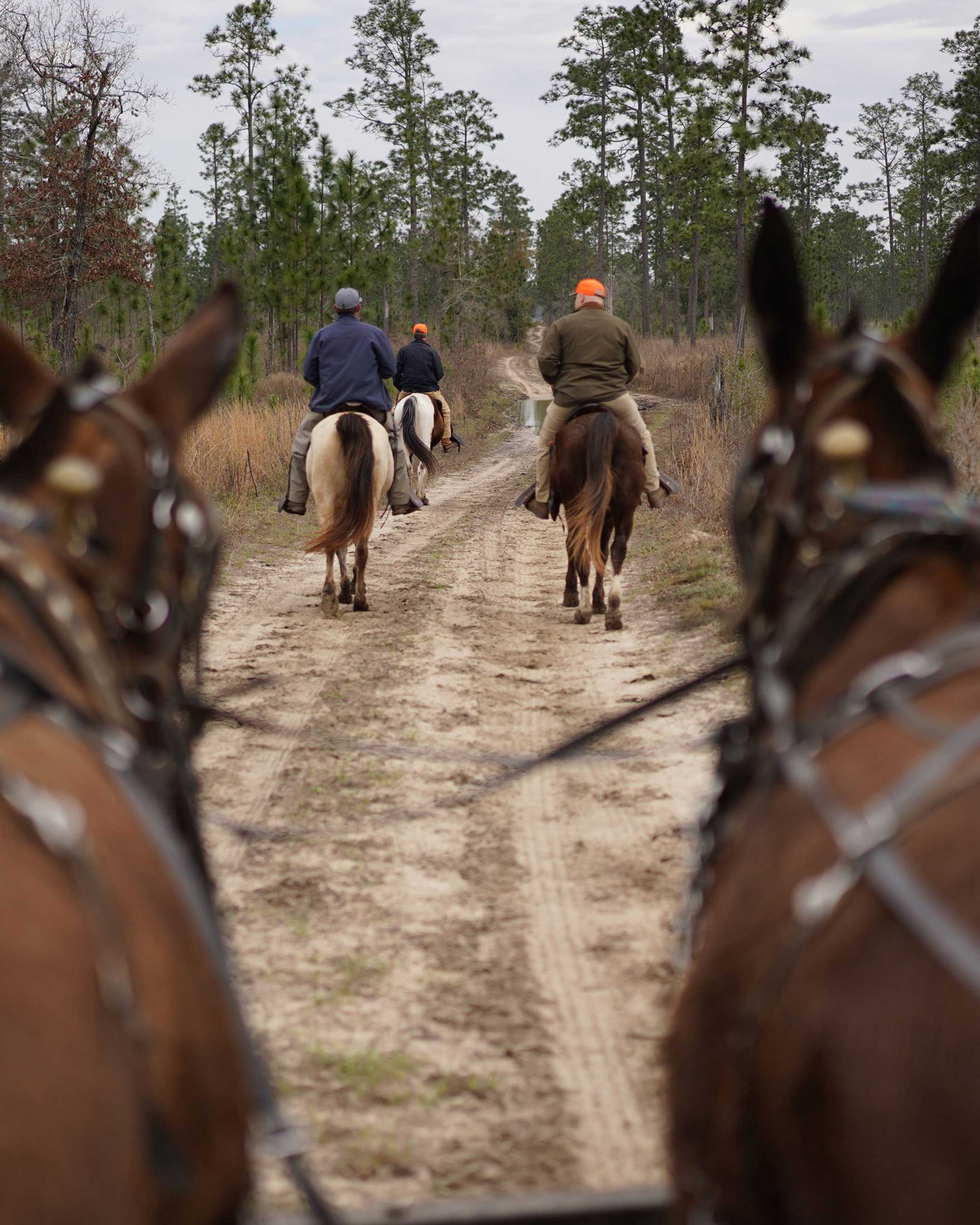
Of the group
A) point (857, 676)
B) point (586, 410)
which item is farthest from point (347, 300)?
point (857, 676)

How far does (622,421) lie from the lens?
9.02 metres

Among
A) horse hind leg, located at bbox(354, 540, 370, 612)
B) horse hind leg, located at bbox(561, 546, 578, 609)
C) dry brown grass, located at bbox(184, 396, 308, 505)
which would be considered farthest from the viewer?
dry brown grass, located at bbox(184, 396, 308, 505)

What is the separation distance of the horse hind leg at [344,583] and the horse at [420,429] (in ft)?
13.8

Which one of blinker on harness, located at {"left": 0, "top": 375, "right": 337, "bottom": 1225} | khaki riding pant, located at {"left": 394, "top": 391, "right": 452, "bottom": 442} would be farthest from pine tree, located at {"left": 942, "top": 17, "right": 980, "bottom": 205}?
blinker on harness, located at {"left": 0, "top": 375, "right": 337, "bottom": 1225}

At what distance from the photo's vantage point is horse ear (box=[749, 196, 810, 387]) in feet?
7.42

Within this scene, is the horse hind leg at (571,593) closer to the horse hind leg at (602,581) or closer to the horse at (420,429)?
the horse hind leg at (602,581)

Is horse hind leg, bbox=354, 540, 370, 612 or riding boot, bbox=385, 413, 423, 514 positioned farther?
riding boot, bbox=385, 413, 423, 514

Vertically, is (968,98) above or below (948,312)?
above

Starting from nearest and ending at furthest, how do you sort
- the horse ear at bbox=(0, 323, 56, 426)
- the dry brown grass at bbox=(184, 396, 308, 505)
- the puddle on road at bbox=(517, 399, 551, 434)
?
the horse ear at bbox=(0, 323, 56, 426) → the dry brown grass at bbox=(184, 396, 308, 505) → the puddle on road at bbox=(517, 399, 551, 434)

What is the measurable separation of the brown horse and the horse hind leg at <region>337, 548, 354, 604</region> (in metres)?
6.82

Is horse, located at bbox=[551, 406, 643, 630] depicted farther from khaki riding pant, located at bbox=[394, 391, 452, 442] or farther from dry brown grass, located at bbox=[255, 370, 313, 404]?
dry brown grass, located at bbox=[255, 370, 313, 404]

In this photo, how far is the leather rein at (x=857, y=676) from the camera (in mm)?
1365

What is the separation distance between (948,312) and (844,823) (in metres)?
1.32

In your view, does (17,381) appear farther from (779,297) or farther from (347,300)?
(347,300)
